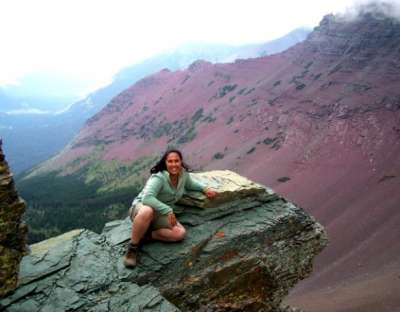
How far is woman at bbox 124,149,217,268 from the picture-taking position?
964cm

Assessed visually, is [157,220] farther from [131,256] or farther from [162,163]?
[162,163]

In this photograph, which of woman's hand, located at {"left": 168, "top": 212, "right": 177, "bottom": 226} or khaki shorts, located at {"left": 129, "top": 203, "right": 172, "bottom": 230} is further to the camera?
khaki shorts, located at {"left": 129, "top": 203, "right": 172, "bottom": 230}

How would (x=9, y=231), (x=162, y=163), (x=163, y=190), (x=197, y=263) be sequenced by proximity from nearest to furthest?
(x=9, y=231), (x=162, y=163), (x=163, y=190), (x=197, y=263)

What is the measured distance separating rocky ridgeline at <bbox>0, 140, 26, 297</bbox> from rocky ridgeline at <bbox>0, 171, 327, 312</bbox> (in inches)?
31.9

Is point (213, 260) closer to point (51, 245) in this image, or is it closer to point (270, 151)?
A: point (51, 245)

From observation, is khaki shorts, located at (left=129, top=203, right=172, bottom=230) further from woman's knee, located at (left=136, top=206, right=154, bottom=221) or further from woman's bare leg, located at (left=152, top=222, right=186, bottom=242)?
woman's knee, located at (left=136, top=206, right=154, bottom=221)

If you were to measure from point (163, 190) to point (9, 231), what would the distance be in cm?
356

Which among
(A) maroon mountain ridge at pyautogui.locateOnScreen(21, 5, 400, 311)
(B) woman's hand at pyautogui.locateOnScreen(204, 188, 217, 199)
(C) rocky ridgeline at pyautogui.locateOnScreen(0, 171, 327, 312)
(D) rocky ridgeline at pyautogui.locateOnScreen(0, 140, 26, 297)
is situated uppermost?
(D) rocky ridgeline at pyautogui.locateOnScreen(0, 140, 26, 297)

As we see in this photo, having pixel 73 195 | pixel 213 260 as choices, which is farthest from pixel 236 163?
pixel 213 260

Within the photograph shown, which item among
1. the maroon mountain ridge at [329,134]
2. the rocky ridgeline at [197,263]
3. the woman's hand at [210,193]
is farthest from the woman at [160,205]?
the maroon mountain ridge at [329,134]

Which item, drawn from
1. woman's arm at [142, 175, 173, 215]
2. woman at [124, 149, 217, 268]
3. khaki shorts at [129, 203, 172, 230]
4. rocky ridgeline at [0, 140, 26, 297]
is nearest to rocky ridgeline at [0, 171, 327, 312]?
woman at [124, 149, 217, 268]

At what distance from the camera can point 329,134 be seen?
266ft

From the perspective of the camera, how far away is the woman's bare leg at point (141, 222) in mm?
9578

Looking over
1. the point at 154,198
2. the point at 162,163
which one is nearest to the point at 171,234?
the point at 154,198
